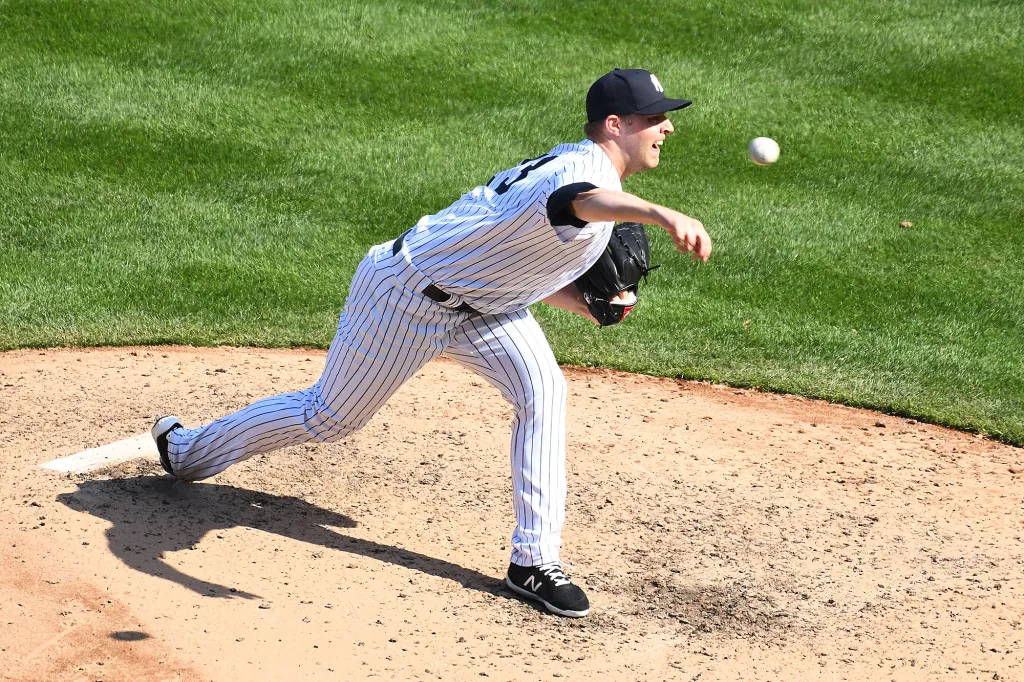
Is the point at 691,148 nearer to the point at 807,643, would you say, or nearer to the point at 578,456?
the point at 578,456

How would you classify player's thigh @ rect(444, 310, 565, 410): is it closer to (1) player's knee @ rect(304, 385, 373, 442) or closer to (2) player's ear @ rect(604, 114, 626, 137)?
(1) player's knee @ rect(304, 385, 373, 442)

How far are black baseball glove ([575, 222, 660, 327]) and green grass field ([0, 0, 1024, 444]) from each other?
2.13 metres

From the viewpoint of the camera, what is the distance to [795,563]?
178 inches

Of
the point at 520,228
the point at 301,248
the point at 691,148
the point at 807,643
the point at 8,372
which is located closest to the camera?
A: the point at 520,228

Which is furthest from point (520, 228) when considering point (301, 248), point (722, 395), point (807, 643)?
point (301, 248)

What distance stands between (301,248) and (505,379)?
3.47m

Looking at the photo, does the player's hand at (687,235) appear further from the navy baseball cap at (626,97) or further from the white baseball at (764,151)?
the white baseball at (764,151)

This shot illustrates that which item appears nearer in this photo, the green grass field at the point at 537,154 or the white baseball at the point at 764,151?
the white baseball at the point at 764,151

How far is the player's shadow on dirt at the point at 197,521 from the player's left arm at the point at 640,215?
1.45m

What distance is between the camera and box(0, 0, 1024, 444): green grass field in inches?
259

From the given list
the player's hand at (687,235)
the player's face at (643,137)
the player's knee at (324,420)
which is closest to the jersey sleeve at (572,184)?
the player's face at (643,137)

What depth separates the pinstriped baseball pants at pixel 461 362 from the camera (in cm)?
404

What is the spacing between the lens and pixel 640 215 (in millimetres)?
3342

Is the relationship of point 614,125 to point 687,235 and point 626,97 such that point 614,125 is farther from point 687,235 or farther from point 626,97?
point 687,235
